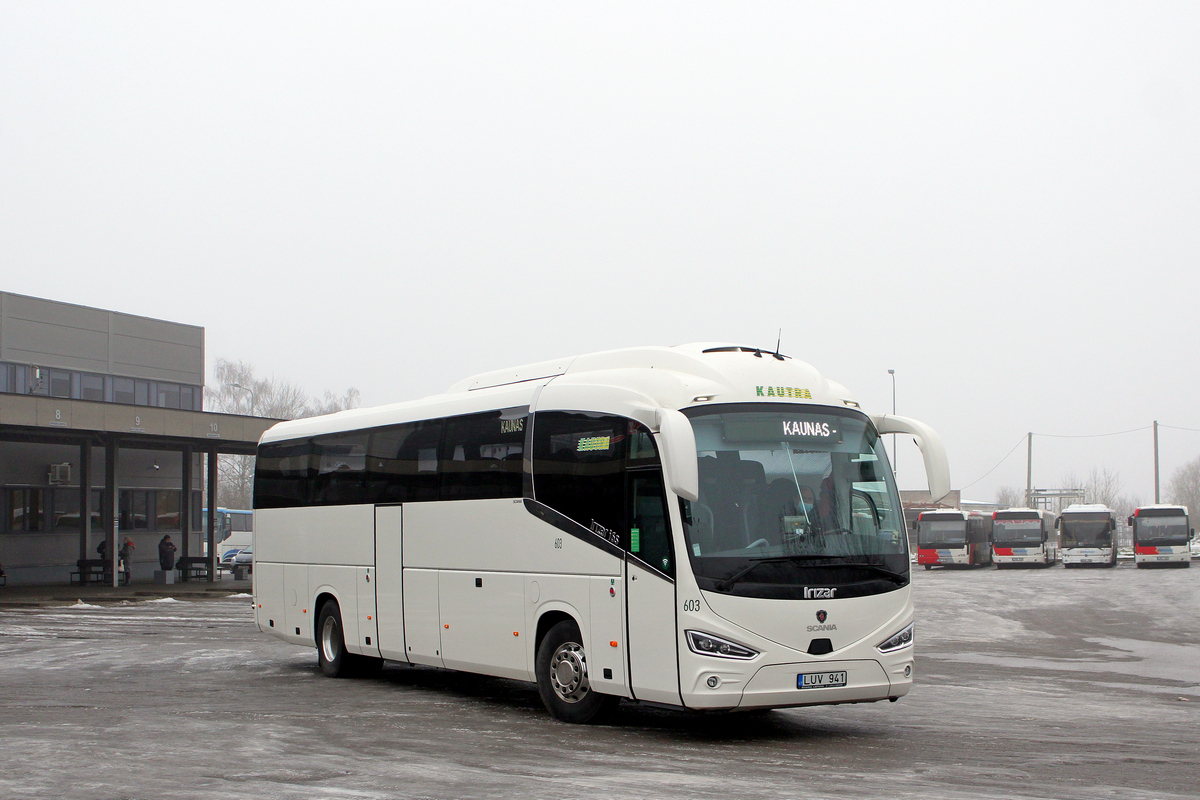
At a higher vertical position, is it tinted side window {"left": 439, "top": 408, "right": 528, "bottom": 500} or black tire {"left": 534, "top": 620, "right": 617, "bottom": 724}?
tinted side window {"left": 439, "top": 408, "right": 528, "bottom": 500}

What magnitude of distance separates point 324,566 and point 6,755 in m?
6.38

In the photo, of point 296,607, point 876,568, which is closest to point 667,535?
point 876,568

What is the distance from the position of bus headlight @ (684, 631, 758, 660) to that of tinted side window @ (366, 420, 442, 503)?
4.43 meters

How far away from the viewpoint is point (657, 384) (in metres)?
10.4

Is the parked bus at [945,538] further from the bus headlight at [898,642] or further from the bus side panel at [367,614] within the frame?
the bus headlight at [898,642]

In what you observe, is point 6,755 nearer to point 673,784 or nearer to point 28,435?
point 673,784

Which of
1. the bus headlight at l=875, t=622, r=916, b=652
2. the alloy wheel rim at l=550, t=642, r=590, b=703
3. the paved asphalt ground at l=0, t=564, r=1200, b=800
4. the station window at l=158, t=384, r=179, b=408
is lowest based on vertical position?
the paved asphalt ground at l=0, t=564, r=1200, b=800

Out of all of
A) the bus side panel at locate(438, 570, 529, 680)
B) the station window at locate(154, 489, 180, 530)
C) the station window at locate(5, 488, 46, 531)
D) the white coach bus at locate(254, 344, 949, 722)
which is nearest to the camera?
the white coach bus at locate(254, 344, 949, 722)

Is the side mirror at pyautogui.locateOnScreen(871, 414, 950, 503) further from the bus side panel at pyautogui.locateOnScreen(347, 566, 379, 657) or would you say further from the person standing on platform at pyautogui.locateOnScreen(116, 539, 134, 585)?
the person standing on platform at pyautogui.locateOnScreen(116, 539, 134, 585)

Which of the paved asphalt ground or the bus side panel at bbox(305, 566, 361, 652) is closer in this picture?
the paved asphalt ground

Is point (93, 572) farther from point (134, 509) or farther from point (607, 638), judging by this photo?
point (607, 638)

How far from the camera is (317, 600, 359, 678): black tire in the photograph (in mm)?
15125

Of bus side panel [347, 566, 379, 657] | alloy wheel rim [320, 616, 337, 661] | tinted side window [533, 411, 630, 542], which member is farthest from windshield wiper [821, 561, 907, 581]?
alloy wheel rim [320, 616, 337, 661]

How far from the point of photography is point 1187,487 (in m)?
161
